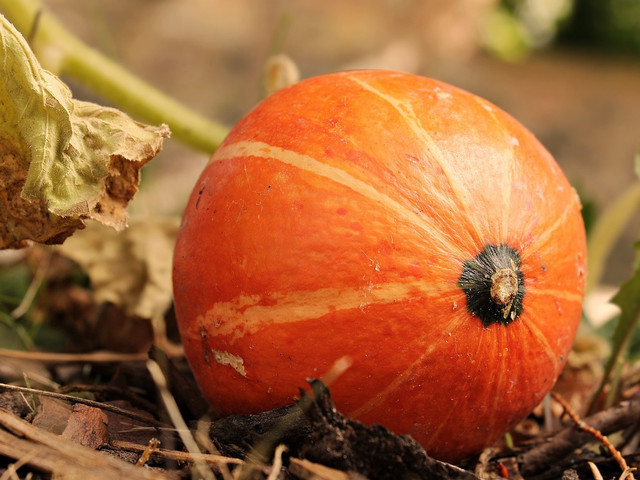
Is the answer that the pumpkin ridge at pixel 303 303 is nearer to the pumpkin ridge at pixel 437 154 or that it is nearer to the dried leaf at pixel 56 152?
the pumpkin ridge at pixel 437 154

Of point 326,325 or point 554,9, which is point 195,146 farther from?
point 554,9

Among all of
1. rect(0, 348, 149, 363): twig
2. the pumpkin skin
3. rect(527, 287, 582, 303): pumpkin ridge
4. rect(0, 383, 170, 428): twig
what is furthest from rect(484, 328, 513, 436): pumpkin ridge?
rect(0, 348, 149, 363): twig

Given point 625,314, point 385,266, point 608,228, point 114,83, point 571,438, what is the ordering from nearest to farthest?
point 385,266, point 571,438, point 625,314, point 114,83, point 608,228

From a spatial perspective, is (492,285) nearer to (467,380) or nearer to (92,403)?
(467,380)

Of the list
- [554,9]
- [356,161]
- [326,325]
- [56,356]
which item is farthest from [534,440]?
[554,9]

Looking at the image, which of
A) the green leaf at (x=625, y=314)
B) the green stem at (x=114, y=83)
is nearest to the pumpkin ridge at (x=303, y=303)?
the green leaf at (x=625, y=314)

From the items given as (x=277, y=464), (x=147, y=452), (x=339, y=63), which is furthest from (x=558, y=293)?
(x=339, y=63)
